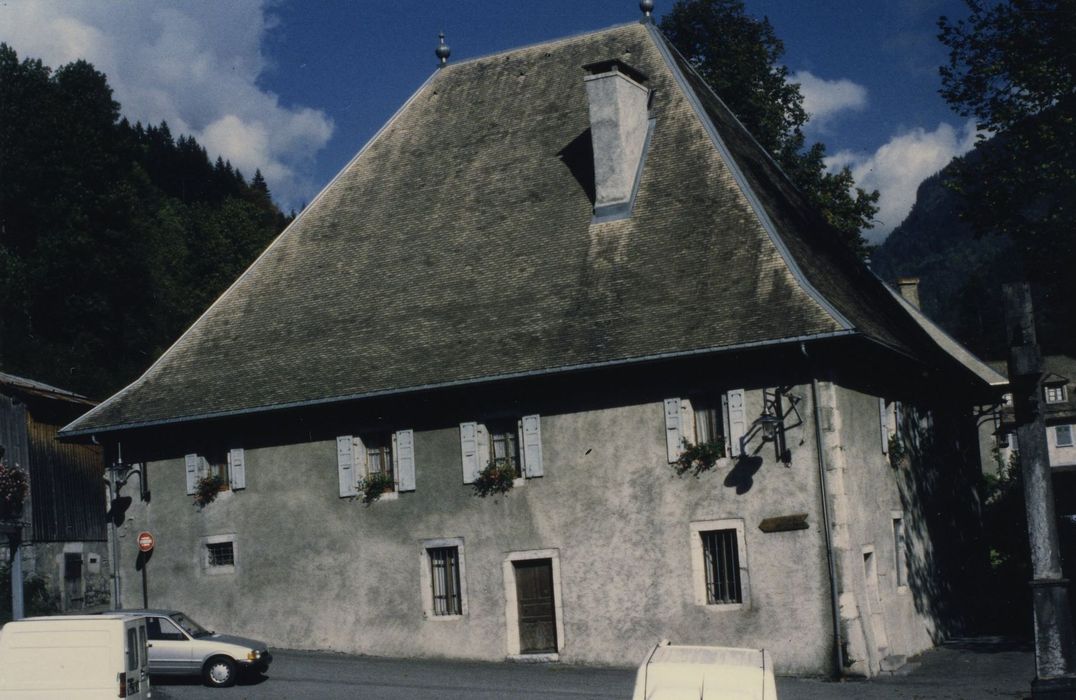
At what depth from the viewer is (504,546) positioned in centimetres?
2522

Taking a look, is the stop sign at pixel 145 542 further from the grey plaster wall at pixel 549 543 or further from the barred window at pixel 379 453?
the barred window at pixel 379 453

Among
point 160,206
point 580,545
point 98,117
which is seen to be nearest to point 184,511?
point 580,545

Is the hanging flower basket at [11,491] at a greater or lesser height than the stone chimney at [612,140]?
lesser

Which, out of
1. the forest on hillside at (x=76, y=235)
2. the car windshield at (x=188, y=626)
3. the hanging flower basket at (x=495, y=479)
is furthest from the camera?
the forest on hillside at (x=76, y=235)

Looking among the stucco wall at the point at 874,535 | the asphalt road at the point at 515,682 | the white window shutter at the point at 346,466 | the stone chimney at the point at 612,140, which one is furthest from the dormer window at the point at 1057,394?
the white window shutter at the point at 346,466

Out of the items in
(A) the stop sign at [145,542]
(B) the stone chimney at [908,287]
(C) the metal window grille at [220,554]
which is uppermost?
(B) the stone chimney at [908,287]

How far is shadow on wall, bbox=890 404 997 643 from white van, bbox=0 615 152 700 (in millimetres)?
15605

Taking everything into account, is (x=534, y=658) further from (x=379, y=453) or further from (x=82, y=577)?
(x=82, y=577)

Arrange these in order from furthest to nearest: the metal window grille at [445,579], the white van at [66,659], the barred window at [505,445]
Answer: the metal window grille at [445,579]
the barred window at [505,445]
the white van at [66,659]

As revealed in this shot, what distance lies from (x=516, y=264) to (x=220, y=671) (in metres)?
9.65

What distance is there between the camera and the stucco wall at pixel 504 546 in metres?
23.2

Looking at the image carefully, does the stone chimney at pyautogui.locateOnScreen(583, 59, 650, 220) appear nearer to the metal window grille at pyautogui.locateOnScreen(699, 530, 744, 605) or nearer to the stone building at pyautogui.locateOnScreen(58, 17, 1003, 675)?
the stone building at pyautogui.locateOnScreen(58, 17, 1003, 675)

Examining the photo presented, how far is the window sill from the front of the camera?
973 inches

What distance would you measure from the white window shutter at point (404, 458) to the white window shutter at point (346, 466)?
0.93 meters
